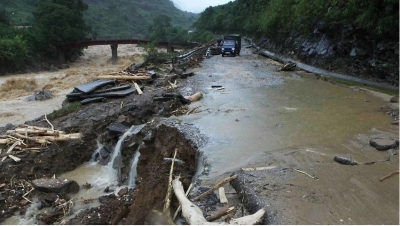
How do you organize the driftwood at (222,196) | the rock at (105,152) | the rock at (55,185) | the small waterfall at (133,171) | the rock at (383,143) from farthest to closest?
the rock at (105,152) < the small waterfall at (133,171) < the rock at (55,185) < the rock at (383,143) < the driftwood at (222,196)

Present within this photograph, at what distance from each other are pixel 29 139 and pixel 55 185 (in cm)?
255

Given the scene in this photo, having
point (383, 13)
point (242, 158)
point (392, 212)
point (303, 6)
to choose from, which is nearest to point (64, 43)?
point (303, 6)

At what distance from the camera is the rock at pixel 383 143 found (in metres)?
7.97

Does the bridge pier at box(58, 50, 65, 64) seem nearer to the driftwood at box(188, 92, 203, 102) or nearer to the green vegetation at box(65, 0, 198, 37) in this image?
the driftwood at box(188, 92, 203, 102)

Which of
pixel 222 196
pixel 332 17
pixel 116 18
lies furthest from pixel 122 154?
pixel 116 18

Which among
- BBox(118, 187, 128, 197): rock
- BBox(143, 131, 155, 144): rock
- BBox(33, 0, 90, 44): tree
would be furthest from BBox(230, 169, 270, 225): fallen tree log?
BBox(33, 0, 90, 44): tree

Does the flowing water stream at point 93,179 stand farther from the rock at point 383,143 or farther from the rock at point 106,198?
the rock at point 383,143

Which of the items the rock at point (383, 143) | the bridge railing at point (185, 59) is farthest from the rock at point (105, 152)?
the bridge railing at point (185, 59)

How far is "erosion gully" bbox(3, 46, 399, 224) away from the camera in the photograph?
5723 millimetres

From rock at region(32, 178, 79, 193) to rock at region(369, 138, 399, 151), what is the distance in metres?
8.44

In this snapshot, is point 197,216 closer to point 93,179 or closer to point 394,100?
point 93,179

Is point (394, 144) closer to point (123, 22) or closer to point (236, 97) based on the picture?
point (236, 97)

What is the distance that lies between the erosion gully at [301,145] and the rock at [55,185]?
0.33 m

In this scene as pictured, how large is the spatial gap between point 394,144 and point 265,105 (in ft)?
18.6
